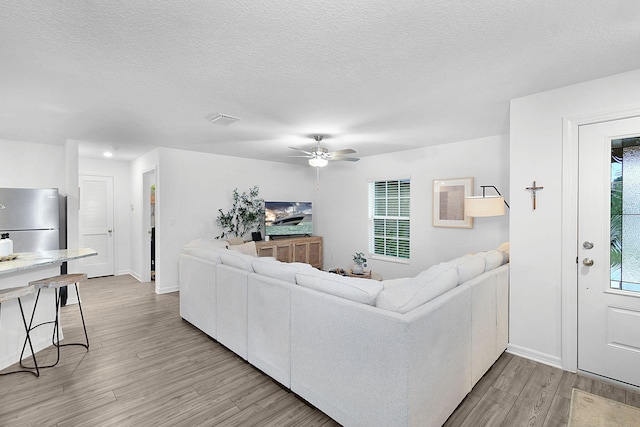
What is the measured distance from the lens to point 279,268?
94.7 inches

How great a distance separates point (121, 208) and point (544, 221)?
7.09m

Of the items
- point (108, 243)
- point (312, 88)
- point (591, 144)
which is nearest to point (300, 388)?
point (312, 88)

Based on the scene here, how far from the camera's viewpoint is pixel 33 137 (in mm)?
4234

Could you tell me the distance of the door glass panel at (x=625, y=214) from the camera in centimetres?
233

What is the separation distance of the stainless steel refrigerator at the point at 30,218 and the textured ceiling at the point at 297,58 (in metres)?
0.95

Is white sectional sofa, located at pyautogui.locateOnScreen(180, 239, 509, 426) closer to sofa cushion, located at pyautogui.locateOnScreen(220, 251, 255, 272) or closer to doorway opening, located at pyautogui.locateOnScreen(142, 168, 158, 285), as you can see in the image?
sofa cushion, located at pyautogui.locateOnScreen(220, 251, 255, 272)

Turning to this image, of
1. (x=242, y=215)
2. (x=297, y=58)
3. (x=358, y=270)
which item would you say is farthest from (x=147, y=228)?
(x=297, y=58)

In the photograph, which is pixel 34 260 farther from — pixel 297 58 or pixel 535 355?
pixel 535 355

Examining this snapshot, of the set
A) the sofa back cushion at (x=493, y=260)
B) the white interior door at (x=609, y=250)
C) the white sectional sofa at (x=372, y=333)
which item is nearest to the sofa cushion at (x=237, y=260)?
the white sectional sofa at (x=372, y=333)

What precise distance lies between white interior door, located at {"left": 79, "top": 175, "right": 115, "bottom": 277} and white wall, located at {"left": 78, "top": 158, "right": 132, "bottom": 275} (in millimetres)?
82

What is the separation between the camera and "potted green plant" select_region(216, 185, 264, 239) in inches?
220

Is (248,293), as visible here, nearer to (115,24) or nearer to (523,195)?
(115,24)

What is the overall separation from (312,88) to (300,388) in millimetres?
2362

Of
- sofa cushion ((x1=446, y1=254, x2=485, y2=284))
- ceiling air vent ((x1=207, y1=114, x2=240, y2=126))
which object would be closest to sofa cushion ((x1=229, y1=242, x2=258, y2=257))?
ceiling air vent ((x1=207, y1=114, x2=240, y2=126))
